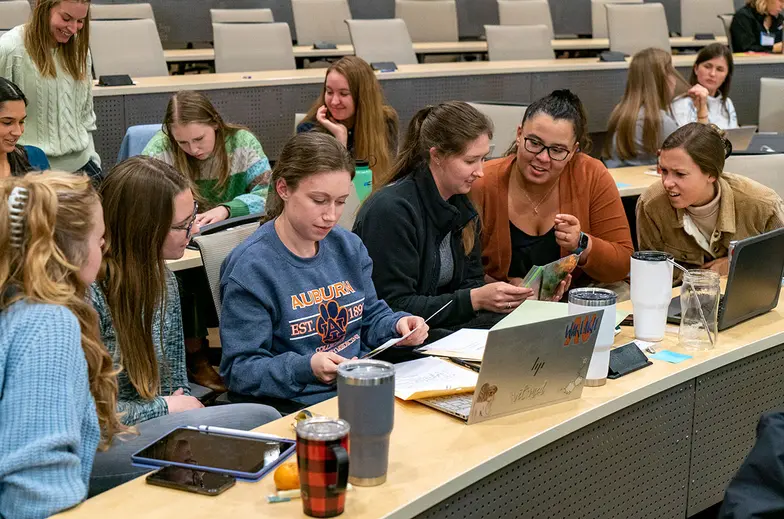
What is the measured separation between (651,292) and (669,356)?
0.16m

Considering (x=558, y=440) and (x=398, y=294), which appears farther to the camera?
(x=398, y=294)

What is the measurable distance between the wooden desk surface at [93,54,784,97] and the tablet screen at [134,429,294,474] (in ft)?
11.2

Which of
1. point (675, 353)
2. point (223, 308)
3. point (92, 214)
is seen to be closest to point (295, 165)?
point (223, 308)

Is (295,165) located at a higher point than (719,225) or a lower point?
higher

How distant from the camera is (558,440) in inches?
73.6

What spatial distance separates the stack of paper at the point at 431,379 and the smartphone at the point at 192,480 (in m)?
0.46

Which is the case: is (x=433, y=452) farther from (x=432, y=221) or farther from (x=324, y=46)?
(x=324, y=46)

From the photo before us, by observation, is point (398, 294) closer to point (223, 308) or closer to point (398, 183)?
point (398, 183)

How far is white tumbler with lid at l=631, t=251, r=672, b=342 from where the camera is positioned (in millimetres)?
2254

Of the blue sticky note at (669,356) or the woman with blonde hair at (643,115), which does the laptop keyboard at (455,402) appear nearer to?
the blue sticky note at (669,356)

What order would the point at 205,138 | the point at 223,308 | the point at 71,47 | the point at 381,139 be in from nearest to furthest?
the point at 223,308 → the point at 205,138 → the point at 71,47 → the point at 381,139

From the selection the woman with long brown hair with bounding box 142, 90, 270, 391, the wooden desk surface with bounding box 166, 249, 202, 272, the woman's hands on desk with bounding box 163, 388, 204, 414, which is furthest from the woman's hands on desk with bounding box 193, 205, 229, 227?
the woman's hands on desk with bounding box 163, 388, 204, 414

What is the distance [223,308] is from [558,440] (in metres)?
0.81

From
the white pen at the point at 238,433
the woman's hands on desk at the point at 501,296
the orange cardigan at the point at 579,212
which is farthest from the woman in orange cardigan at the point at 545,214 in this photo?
the white pen at the point at 238,433
